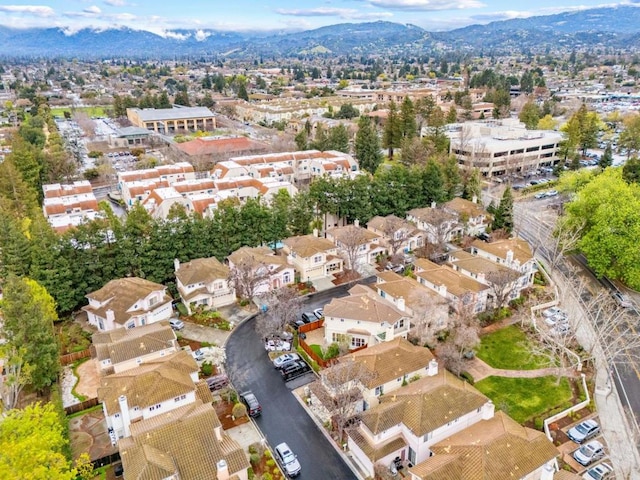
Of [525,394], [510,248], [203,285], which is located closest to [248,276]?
[203,285]

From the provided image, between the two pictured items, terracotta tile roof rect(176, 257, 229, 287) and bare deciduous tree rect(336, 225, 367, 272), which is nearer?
terracotta tile roof rect(176, 257, 229, 287)

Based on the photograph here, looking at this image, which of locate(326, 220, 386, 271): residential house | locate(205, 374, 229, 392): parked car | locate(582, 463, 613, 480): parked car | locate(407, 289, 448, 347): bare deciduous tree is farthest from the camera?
locate(326, 220, 386, 271): residential house

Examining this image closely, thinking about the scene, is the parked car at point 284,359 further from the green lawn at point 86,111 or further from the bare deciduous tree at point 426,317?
the green lawn at point 86,111

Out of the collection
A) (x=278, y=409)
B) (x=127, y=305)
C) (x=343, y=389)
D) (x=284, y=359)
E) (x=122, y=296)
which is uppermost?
(x=343, y=389)

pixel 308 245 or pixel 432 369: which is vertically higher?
pixel 308 245

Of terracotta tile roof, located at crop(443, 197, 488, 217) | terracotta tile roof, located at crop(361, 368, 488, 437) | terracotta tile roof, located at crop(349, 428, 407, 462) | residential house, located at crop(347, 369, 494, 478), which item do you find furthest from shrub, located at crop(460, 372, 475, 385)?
terracotta tile roof, located at crop(443, 197, 488, 217)

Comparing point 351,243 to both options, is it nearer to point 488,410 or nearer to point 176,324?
point 176,324

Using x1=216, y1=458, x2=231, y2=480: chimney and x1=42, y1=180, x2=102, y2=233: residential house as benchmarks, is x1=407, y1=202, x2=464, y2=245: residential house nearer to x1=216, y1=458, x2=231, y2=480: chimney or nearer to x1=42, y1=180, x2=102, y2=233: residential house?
x1=216, y1=458, x2=231, y2=480: chimney
